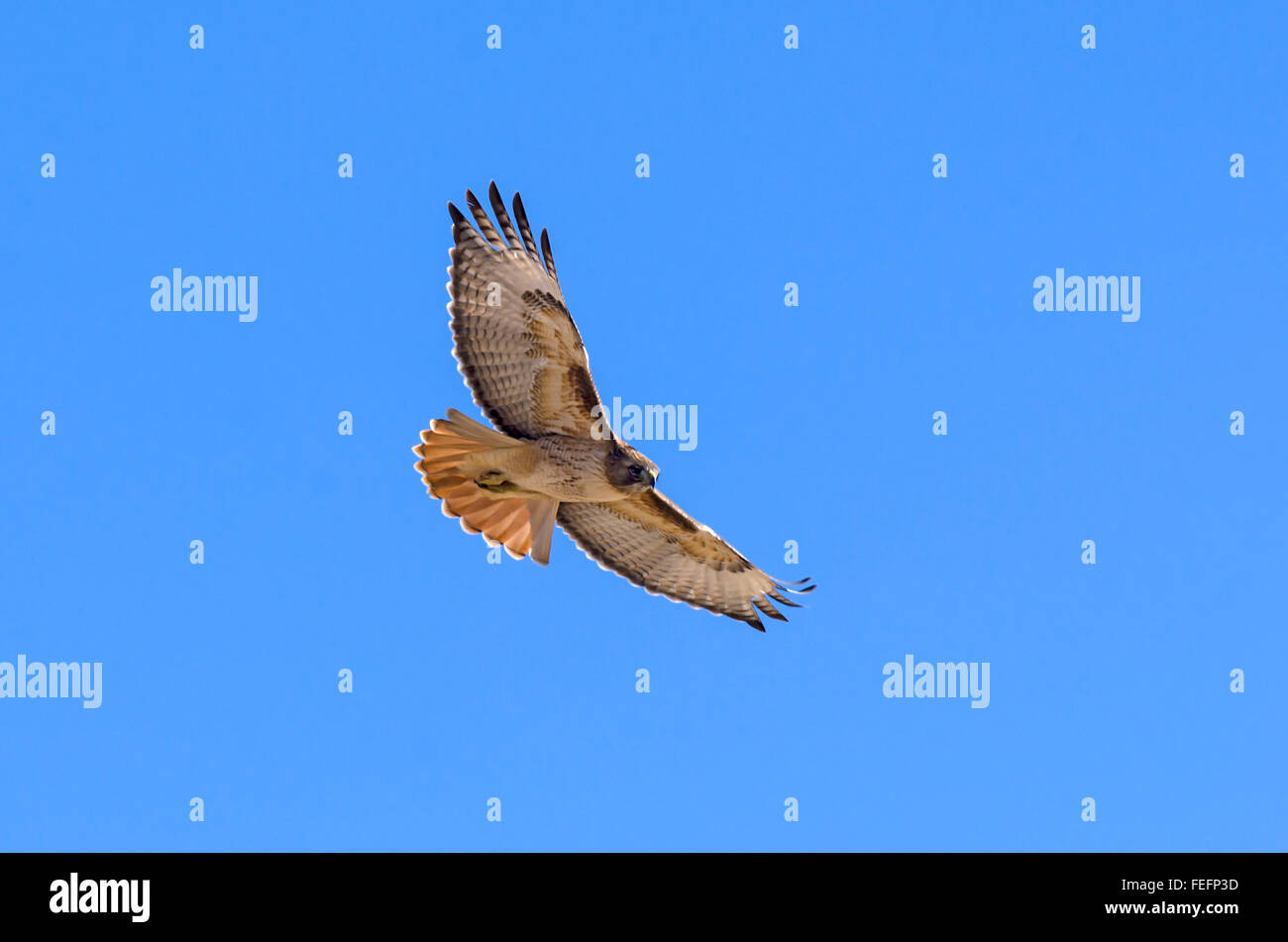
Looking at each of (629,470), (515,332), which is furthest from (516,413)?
(629,470)

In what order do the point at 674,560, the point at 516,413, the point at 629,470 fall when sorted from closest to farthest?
the point at 629,470
the point at 516,413
the point at 674,560

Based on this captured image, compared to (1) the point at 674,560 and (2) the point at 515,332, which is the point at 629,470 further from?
(1) the point at 674,560

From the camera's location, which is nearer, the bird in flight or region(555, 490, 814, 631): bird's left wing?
the bird in flight

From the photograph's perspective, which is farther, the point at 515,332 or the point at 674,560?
the point at 674,560

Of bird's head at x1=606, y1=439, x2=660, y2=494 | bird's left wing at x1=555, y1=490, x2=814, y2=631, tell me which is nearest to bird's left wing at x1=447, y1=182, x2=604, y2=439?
bird's head at x1=606, y1=439, x2=660, y2=494

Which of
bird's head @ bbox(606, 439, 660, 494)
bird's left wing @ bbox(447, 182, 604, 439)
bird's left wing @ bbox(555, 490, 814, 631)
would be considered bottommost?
bird's left wing @ bbox(555, 490, 814, 631)

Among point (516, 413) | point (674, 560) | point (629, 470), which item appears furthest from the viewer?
point (674, 560)

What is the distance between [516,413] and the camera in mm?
10617

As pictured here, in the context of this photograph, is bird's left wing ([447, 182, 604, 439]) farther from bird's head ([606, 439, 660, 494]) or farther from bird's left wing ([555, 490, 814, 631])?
bird's left wing ([555, 490, 814, 631])

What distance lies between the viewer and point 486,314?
10.4 meters

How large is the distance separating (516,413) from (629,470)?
0.91m

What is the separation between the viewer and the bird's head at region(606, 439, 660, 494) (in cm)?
1031
